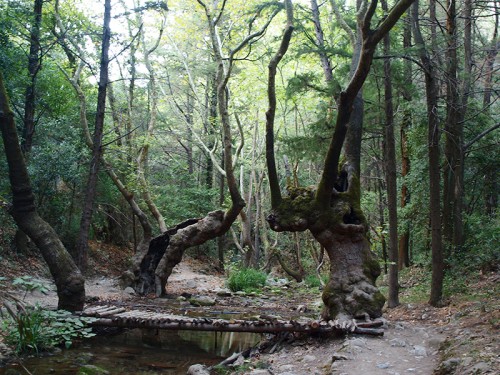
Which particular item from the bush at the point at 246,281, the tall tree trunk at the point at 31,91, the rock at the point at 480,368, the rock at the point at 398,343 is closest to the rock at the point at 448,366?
the rock at the point at 480,368

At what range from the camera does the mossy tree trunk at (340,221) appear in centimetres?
694

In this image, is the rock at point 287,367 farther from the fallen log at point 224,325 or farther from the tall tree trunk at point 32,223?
the tall tree trunk at point 32,223

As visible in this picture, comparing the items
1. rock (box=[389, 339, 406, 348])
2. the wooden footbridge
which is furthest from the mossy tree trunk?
rock (box=[389, 339, 406, 348])

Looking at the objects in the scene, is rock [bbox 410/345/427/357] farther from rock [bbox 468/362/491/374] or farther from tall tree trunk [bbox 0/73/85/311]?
tall tree trunk [bbox 0/73/85/311]

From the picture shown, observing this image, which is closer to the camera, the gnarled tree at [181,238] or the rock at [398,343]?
the rock at [398,343]

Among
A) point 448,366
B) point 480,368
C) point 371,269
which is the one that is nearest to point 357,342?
point 448,366

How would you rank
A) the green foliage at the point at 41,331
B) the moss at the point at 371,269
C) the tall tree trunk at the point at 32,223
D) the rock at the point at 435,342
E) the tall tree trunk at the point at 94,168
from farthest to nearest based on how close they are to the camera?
the tall tree trunk at the point at 94,168 → the moss at the point at 371,269 → the tall tree trunk at the point at 32,223 → the green foliage at the point at 41,331 → the rock at the point at 435,342

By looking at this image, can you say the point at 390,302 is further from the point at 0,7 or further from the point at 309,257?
the point at 309,257

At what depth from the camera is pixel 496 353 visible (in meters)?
4.23

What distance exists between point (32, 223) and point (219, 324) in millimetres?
3693

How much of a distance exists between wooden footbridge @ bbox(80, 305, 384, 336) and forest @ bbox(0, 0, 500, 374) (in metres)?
0.52

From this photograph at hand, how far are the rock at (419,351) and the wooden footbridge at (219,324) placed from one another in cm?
67

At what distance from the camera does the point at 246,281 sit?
1446 cm

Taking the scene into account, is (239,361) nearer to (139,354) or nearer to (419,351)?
(139,354)
